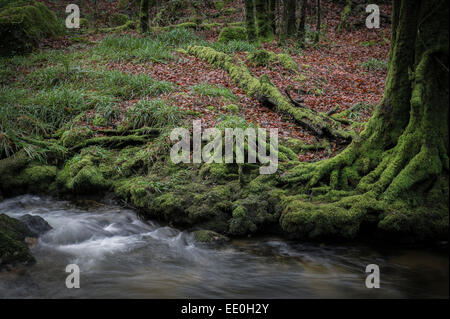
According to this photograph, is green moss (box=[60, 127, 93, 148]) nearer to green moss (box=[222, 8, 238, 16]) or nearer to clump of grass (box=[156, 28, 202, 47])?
clump of grass (box=[156, 28, 202, 47])

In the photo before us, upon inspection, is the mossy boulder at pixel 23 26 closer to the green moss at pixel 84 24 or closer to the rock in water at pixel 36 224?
the green moss at pixel 84 24

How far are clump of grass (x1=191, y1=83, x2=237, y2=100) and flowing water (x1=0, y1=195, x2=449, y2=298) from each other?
451 cm

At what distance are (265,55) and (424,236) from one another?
908 cm

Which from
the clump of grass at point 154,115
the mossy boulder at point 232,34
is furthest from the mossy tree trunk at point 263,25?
the clump of grass at point 154,115

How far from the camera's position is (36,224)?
5.52 meters

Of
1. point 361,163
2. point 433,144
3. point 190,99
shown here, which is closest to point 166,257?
point 361,163

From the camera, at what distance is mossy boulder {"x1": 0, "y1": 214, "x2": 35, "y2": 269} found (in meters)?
4.45

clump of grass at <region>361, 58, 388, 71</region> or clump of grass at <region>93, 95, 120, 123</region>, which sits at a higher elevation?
clump of grass at <region>361, 58, 388, 71</region>

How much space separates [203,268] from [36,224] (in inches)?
117

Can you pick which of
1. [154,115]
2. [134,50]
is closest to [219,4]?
[134,50]

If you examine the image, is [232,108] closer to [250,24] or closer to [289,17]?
[250,24]

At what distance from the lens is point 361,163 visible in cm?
519

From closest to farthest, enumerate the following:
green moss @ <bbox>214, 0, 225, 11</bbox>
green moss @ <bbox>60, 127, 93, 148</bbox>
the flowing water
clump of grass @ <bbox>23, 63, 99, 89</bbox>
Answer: the flowing water → green moss @ <bbox>60, 127, 93, 148</bbox> → clump of grass @ <bbox>23, 63, 99, 89</bbox> → green moss @ <bbox>214, 0, 225, 11</bbox>

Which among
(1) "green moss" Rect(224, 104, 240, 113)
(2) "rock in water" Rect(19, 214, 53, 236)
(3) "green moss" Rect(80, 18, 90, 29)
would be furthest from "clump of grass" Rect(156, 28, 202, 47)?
(2) "rock in water" Rect(19, 214, 53, 236)
